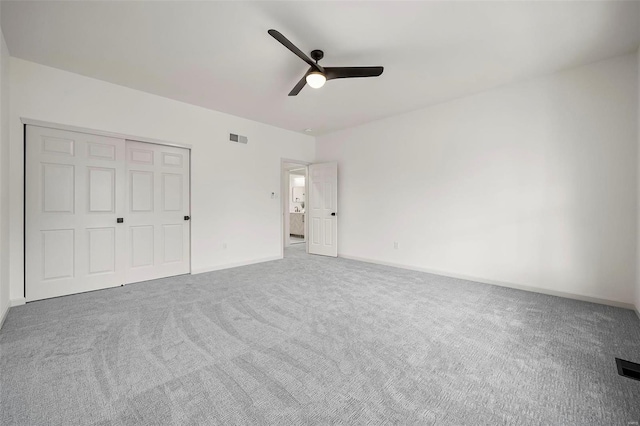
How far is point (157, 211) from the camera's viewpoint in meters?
4.30

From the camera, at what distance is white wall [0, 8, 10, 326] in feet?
8.79

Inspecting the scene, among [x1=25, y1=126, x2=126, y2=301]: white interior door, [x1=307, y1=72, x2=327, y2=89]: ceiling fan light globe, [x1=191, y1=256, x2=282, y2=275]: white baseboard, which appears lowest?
[x1=191, y1=256, x2=282, y2=275]: white baseboard

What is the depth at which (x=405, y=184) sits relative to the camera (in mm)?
5027

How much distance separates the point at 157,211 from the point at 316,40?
3487mm

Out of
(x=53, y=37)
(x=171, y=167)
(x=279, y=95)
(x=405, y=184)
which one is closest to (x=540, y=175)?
(x=405, y=184)

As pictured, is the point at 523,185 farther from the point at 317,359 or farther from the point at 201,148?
the point at 201,148

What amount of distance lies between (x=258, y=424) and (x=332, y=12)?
3.09 meters

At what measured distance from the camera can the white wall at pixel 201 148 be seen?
3184mm

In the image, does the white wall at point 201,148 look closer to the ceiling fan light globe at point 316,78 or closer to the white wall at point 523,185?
the white wall at point 523,185

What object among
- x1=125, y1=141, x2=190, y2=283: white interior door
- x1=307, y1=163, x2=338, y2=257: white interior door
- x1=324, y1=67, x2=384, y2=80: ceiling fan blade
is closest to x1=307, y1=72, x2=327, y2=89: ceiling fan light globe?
x1=324, y1=67, x2=384, y2=80: ceiling fan blade

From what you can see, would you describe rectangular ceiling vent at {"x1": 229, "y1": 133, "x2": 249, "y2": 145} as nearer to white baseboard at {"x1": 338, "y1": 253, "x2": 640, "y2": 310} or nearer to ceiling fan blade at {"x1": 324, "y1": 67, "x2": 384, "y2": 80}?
ceiling fan blade at {"x1": 324, "y1": 67, "x2": 384, "y2": 80}

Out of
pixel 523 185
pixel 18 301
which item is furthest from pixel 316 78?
pixel 18 301

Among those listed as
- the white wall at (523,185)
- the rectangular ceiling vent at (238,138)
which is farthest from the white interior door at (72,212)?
the white wall at (523,185)

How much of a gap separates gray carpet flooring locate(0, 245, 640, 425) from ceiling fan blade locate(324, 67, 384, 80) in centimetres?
254
